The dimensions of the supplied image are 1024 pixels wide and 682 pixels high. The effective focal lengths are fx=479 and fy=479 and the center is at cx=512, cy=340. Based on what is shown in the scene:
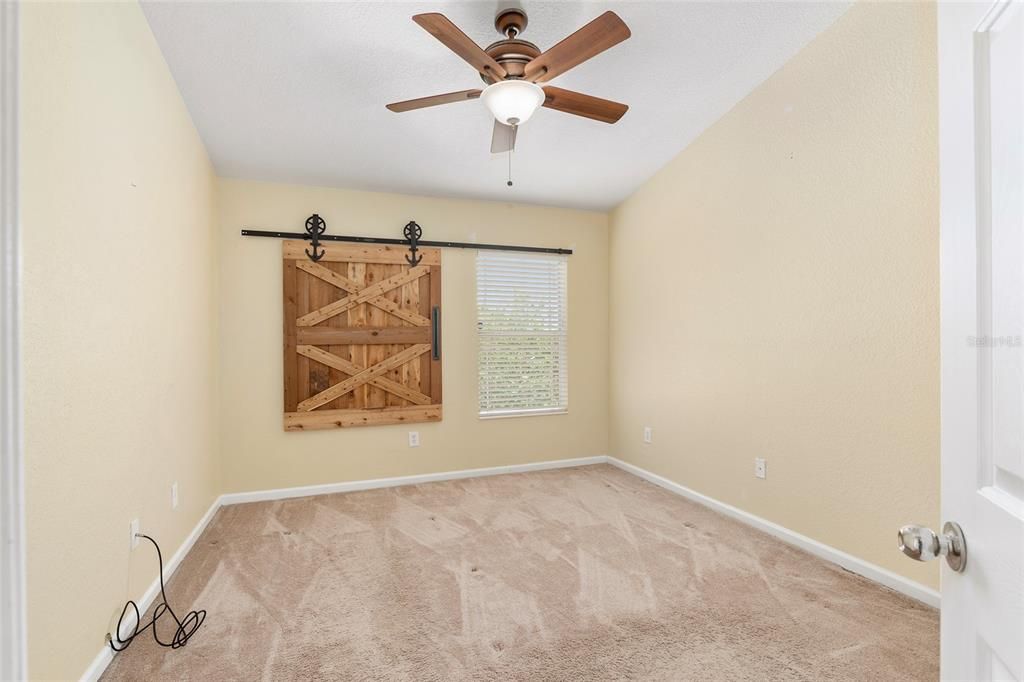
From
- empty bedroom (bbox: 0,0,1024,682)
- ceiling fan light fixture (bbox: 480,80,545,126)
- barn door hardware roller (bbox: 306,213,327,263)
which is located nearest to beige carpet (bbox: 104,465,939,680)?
empty bedroom (bbox: 0,0,1024,682)

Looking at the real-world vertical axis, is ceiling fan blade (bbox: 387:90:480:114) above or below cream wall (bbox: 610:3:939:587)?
above

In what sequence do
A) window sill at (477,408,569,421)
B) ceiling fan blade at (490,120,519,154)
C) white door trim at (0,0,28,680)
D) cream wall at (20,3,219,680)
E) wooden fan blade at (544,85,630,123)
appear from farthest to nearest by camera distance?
1. window sill at (477,408,569,421)
2. ceiling fan blade at (490,120,519,154)
3. wooden fan blade at (544,85,630,123)
4. cream wall at (20,3,219,680)
5. white door trim at (0,0,28,680)

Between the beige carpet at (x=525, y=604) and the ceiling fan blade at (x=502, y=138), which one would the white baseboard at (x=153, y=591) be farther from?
the ceiling fan blade at (x=502, y=138)

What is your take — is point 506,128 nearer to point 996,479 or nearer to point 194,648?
point 996,479

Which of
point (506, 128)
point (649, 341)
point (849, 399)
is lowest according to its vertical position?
point (849, 399)

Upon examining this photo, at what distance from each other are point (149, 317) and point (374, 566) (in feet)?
5.37

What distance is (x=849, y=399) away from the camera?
2420 mm

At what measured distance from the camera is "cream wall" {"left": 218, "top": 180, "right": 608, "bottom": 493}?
3.65 metres

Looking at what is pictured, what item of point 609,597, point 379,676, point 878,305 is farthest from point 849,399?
point 379,676

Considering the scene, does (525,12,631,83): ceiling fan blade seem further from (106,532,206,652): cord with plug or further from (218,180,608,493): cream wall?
(106,532,206,652): cord with plug

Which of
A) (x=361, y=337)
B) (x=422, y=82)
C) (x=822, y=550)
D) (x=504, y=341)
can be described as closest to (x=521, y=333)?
(x=504, y=341)

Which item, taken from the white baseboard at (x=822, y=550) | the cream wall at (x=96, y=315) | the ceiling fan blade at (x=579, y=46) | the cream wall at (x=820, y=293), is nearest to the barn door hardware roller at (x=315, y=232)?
the cream wall at (x=96, y=315)

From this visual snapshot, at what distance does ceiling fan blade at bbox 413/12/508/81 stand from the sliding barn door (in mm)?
2189

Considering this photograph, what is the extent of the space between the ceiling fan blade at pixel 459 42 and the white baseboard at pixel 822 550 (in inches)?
112
